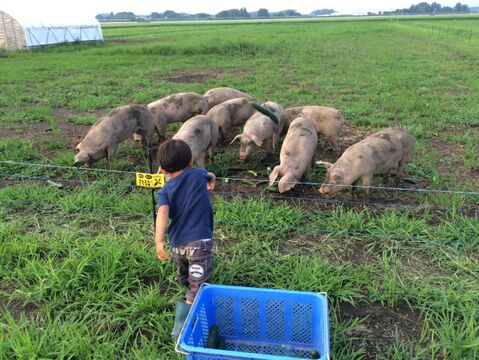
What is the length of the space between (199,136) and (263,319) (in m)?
4.14

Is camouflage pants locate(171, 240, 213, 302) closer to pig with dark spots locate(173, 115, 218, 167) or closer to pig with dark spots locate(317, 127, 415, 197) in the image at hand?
pig with dark spots locate(317, 127, 415, 197)

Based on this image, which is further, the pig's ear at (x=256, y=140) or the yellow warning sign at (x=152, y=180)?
the pig's ear at (x=256, y=140)

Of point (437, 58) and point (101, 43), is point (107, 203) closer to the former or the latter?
point (437, 58)

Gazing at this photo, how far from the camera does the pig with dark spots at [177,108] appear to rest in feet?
28.9

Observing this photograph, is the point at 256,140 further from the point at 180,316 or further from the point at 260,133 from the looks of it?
the point at 180,316

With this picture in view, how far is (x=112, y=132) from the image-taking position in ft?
24.7

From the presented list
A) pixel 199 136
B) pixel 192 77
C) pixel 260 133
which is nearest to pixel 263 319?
pixel 199 136

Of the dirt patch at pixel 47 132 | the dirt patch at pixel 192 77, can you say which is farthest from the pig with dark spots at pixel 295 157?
the dirt patch at pixel 192 77

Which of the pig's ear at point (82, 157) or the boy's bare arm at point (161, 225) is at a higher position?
the boy's bare arm at point (161, 225)

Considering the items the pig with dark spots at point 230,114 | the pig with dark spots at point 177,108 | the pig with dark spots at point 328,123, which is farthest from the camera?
the pig with dark spots at point 177,108

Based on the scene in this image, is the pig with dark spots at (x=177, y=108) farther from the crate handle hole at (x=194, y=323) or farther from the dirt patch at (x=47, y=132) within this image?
the crate handle hole at (x=194, y=323)

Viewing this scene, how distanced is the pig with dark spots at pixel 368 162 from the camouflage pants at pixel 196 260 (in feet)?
8.98

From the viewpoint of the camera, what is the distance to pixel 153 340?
139 inches

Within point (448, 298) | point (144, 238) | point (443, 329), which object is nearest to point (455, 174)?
point (448, 298)
